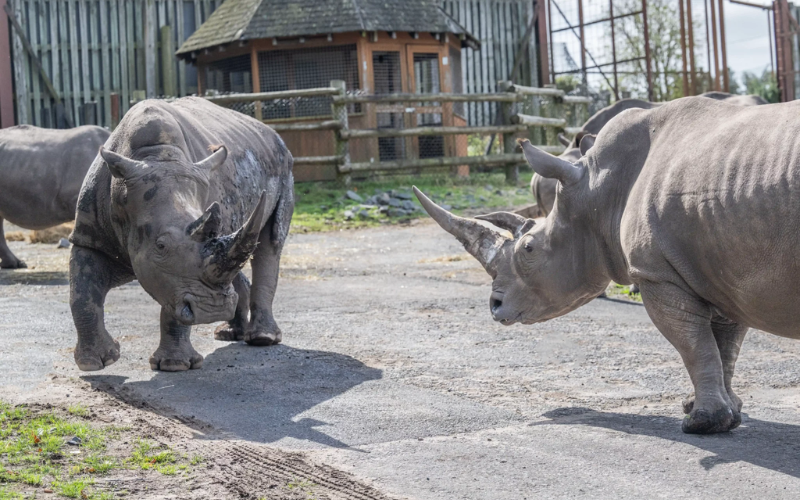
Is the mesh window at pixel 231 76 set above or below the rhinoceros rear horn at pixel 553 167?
above

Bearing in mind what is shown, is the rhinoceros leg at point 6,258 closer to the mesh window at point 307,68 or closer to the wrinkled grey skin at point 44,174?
the wrinkled grey skin at point 44,174

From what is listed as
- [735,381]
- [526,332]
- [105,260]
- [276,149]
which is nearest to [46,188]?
[276,149]

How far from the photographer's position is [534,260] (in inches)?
224

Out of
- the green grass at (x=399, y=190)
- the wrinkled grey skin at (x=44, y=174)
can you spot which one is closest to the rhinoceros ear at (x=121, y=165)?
the wrinkled grey skin at (x=44, y=174)

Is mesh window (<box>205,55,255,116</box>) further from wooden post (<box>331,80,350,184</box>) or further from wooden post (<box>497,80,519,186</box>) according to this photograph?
wooden post (<box>497,80,519,186</box>)

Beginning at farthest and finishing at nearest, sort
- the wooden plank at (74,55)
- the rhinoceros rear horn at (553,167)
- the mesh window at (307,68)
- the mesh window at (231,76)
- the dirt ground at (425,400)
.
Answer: the wooden plank at (74,55) < the mesh window at (231,76) < the mesh window at (307,68) < the rhinoceros rear horn at (553,167) < the dirt ground at (425,400)

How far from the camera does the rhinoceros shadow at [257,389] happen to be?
17.7 feet

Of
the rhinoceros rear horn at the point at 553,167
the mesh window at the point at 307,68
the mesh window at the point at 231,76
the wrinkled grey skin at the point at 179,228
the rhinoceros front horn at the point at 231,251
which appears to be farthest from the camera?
the mesh window at the point at 231,76

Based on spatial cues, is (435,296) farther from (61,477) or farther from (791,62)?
(791,62)

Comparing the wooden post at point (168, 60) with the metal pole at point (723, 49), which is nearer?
the metal pole at point (723, 49)

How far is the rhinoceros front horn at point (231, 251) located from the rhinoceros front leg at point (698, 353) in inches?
81.9

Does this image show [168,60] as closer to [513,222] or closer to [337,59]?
[337,59]

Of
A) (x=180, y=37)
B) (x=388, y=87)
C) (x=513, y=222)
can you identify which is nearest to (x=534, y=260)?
(x=513, y=222)

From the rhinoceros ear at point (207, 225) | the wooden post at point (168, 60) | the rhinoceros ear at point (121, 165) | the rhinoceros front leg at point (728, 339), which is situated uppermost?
the wooden post at point (168, 60)
